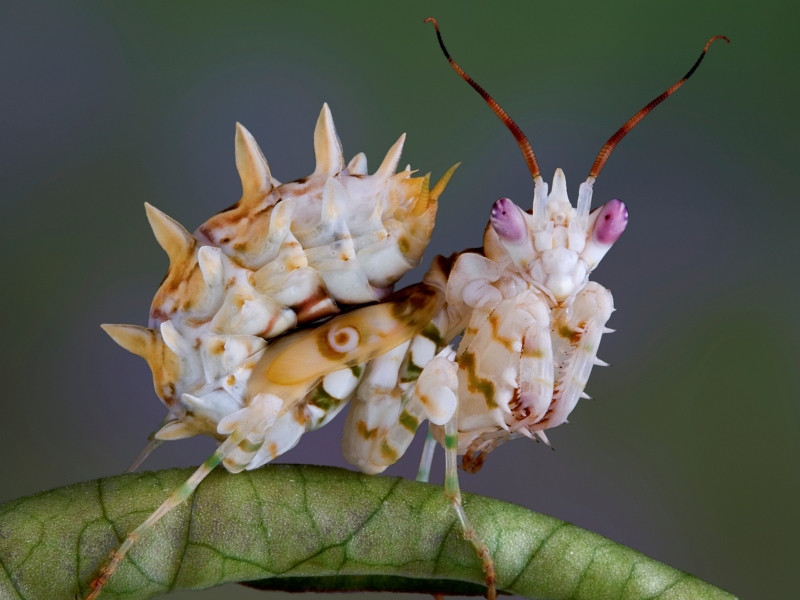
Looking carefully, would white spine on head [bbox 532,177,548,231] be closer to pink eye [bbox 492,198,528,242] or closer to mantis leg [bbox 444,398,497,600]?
pink eye [bbox 492,198,528,242]

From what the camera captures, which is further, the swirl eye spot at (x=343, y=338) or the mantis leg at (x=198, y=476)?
the swirl eye spot at (x=343, y=338)

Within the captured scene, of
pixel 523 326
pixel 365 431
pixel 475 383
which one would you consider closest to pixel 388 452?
pixel 365 431

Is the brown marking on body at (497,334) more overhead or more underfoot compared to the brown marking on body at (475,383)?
more overhead

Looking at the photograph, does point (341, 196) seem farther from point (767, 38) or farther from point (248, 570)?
point (767, 38)

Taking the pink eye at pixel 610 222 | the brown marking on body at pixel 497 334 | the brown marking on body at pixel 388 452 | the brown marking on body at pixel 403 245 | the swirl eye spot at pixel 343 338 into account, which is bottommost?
the brown marking on body at pixel 388 452

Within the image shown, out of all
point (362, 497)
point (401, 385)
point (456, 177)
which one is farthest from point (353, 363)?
point (456, 177)

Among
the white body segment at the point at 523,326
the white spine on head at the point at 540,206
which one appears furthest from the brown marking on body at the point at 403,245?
the white spine on head at the point at 540,206

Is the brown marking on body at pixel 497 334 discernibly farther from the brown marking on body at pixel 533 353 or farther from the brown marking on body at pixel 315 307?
the brown marking on body at pixel 315 307
